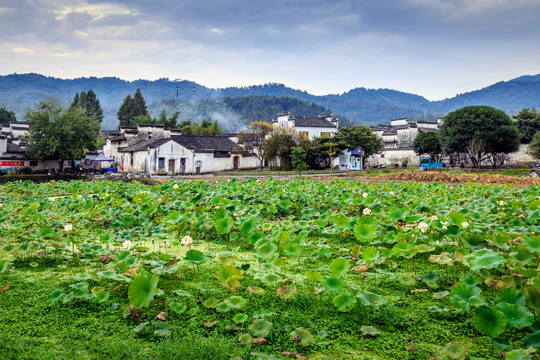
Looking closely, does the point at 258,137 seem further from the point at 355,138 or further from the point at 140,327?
the point at 140,327

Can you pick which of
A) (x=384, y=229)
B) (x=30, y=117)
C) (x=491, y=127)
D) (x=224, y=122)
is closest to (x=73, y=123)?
(x=30, y=117)

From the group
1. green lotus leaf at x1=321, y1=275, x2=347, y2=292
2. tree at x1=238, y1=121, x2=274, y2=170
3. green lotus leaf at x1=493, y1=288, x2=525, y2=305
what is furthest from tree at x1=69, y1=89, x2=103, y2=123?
green lotus leaf at x1=493, y1=288, x2=525, y2=305

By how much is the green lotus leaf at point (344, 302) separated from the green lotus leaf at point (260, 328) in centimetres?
50

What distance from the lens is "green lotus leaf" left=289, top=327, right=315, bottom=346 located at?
2096 millimetres

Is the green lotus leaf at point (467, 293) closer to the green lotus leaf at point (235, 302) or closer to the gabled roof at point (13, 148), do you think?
the green lotus leaf at point (235, 302)

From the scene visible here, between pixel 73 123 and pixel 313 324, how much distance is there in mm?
31506

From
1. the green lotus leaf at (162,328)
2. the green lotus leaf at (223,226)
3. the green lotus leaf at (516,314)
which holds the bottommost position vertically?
the green lotus leaf at (162,328)

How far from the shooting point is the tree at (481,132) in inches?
1128

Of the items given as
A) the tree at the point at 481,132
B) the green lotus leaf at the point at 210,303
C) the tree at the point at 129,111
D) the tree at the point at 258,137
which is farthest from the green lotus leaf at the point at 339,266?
the tree at the point at 129,111

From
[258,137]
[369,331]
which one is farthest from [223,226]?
[258,137]

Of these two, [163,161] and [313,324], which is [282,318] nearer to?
[313,324]

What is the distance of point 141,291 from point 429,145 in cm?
3909

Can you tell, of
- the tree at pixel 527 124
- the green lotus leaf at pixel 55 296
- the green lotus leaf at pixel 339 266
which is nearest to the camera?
the green lotus leaf at pixel 55 296

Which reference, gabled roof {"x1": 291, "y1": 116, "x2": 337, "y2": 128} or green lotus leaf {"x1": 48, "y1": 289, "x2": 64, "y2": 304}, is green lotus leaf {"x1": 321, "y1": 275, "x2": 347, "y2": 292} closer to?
green lotus leaf {"x1": 48, "y1": 289, "x2": 64, "y2": 304}
